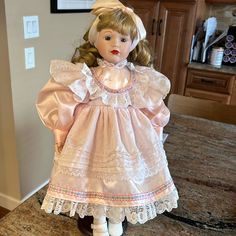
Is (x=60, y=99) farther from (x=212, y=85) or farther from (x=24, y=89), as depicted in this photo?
(x=212, y=85)

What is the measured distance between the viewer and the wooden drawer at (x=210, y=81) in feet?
8.30

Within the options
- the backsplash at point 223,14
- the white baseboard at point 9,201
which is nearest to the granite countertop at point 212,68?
the backsplash at point 223,14

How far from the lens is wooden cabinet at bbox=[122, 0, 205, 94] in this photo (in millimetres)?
2559

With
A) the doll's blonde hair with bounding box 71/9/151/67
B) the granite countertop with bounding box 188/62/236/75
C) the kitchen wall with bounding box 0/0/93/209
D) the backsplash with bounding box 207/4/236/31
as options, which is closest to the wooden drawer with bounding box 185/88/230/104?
the granite countertop with bounding box 188/62/236/75

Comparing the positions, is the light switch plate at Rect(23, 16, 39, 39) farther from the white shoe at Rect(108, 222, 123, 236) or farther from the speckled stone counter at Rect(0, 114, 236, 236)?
the white shoe at Rect(108, 222, 123, 236)

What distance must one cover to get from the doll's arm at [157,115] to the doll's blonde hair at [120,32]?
11 centimetres

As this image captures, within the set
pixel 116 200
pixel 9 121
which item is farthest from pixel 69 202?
pixel 9 121

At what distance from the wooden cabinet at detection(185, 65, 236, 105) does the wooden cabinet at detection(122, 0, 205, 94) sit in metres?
0.08

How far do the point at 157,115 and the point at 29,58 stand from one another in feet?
3.91

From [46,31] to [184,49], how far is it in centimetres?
132

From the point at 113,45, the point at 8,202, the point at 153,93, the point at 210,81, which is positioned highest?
the point at 113,45

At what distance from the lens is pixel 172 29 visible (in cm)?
264

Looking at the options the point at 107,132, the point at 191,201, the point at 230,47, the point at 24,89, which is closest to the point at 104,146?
the point at 107,132

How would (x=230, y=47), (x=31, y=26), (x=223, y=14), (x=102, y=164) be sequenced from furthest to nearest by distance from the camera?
(x=223, y=14)
(x=230, y=47)
(x=31, y=26)
(x=102, y=164)
